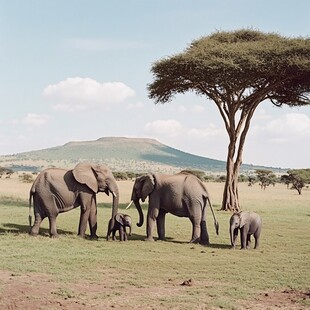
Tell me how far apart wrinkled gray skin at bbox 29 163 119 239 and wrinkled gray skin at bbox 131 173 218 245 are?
1087 mm

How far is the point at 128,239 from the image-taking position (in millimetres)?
17312

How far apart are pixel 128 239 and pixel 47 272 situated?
589 centimetres

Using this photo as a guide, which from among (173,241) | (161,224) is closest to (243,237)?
(173,241)

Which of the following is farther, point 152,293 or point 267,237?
point 267,237

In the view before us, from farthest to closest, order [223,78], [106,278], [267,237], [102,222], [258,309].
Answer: [223,78], [102,222], [267,237], [106,278], [258,309]

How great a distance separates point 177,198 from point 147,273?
5316 millimetres

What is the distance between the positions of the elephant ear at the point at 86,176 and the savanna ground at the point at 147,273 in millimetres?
1624

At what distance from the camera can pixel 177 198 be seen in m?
16.9

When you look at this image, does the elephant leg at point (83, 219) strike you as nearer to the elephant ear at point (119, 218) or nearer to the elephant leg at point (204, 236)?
the elephant ear at point (119, 218)

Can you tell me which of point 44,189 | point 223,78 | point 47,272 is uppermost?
point 223,78

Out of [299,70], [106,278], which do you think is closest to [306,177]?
[299,70]

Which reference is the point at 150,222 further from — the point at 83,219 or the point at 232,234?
the point at 232,234

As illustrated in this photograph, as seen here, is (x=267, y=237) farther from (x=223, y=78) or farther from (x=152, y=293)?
(x=223, y=78)

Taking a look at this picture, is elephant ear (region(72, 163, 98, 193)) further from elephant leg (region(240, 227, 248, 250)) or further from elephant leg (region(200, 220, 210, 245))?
elephant leg (region(240, 227, 248, 250))
